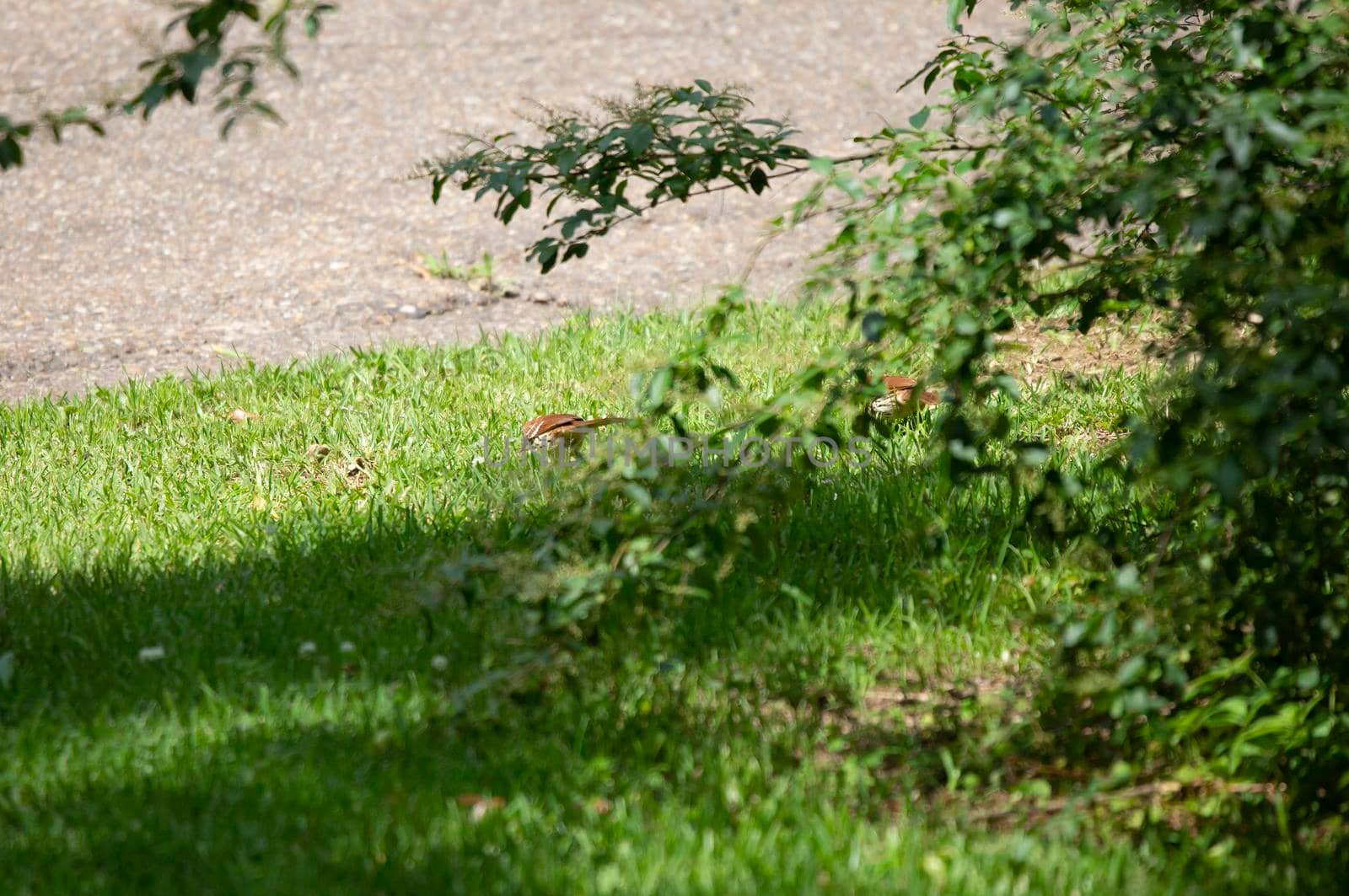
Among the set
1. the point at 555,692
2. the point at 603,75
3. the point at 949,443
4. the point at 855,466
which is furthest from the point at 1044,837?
the point at 603,75

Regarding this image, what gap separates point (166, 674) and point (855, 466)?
2126 mm

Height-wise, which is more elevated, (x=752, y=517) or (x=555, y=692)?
(x=752, y=517)

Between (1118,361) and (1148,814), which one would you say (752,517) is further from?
(1118,361)

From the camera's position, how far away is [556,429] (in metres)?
4.36

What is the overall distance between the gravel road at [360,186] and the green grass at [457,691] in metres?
1.54

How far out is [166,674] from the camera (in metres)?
3.22

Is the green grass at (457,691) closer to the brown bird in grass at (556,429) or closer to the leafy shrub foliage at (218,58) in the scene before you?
the brown bird in grass at (556,429)

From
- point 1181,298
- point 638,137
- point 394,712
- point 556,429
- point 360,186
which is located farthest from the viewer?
point 360,186

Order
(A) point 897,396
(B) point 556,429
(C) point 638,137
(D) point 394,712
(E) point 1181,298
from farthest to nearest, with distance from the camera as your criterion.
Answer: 1. (A) point 897,396
2. (B) point 556,429
3. (D) point 394,712
4. (C) point 638,137
5. (E) point 1181,298

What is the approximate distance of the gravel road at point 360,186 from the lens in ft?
20.7

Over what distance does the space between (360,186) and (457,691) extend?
5.40m

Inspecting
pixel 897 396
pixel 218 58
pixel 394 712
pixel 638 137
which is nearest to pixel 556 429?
pixel 897 396

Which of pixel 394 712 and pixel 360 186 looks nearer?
pixel 394 712

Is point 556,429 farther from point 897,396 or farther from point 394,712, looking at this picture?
point 394,712
